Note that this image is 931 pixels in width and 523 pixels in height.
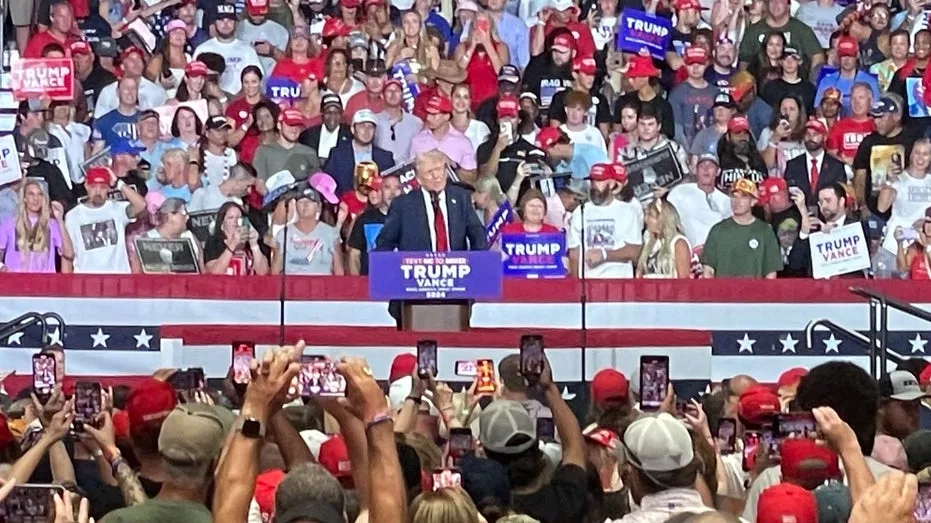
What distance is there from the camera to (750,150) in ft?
60.0

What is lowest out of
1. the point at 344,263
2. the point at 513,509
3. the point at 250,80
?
the point at 513,509

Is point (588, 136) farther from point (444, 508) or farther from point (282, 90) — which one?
point (444, 508)

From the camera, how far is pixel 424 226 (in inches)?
590

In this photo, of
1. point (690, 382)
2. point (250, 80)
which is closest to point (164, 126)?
point (250, 80)

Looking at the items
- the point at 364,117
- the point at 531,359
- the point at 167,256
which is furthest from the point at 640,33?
the point at 531,359

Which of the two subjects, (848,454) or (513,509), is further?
(513,509)

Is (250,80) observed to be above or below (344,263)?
above

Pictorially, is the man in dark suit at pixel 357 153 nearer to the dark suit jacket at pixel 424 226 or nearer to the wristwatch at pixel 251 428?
the dark suit jacket at pixel 424 226

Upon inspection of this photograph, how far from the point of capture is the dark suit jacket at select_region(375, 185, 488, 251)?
589 inches

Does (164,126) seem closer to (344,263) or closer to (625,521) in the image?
(344,263)

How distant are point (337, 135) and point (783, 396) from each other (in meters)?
8.31

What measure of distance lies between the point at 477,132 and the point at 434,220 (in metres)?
3.56

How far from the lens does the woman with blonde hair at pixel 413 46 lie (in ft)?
63.6

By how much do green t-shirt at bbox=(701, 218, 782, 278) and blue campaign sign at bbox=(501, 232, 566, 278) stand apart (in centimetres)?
153
